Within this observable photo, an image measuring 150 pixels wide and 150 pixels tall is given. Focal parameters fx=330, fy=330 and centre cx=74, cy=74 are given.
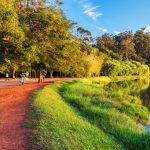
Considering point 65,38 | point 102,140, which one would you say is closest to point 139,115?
point 102,140

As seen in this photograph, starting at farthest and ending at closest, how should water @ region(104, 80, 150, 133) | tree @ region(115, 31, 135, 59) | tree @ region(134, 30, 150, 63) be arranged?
tree @ region(134, 30, 150, 63), tree @ region(115, 31, 135, 59), water @ region(104, 80, 150, 133)

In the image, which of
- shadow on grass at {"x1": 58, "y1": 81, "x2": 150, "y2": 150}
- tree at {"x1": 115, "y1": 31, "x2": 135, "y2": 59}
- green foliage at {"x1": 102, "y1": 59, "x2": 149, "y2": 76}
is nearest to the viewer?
shadow on grass at {"x1": 58, "y1": 81, "x2": 150, "y2": 150}

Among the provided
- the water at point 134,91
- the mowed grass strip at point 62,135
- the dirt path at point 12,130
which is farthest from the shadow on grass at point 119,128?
the dirt path at point 12,130

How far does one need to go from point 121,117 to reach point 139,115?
4001 mm

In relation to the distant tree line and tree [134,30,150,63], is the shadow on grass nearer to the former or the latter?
the distant tree line

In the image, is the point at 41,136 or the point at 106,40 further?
the point at 106,40

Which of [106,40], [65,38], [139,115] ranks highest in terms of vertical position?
[106,40]

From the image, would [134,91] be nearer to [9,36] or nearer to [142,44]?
[9,36]

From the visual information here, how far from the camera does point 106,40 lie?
108625 millimetres

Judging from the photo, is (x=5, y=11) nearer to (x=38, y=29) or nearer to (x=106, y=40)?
(x=38, y=29)

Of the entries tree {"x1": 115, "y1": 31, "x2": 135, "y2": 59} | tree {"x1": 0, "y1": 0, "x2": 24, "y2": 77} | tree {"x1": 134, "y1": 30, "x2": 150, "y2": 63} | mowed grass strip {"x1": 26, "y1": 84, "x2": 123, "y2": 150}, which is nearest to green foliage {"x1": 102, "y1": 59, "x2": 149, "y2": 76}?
tree {"x1": 115, "y1": 31, "x2": 135, "y2": 59}

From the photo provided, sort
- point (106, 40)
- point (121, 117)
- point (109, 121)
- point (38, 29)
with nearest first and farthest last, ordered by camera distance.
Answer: point (109, 121) → point (121, 117) → point (38, 29) → point (106, 40)

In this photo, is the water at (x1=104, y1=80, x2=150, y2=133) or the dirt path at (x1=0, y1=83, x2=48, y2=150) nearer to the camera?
the dirt path at (x1=0, y1=83, x2=48, y2=150)

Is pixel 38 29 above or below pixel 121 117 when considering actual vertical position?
above
